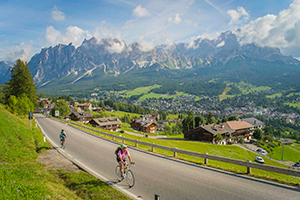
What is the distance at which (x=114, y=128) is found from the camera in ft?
290

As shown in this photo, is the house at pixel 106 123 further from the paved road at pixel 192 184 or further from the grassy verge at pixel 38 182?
the paved road at pixel 192 184

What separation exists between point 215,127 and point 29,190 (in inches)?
2626

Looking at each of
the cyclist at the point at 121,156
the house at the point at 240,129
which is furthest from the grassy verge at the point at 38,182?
the house at the point at 240,129

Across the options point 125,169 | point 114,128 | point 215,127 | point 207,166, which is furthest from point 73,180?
point 114,128

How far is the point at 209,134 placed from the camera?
62.1m

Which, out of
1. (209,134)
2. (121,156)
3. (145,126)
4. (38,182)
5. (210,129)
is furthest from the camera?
(145,126)

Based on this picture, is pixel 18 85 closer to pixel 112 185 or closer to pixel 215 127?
pixel 112 185

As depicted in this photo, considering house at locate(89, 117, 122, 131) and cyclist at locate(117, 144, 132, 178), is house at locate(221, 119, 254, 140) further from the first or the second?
cyclist at locate(117, 144, 132, 178)

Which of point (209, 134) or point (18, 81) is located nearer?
point (18, 81)

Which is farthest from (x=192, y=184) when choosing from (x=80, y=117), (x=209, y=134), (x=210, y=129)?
(x=80, y=117)

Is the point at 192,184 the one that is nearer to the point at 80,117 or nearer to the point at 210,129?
the point at 210,129

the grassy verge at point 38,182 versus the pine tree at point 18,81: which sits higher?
the pine tree at point 18,81

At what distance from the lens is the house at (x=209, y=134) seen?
61609 mm

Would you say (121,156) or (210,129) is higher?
(121,156)
